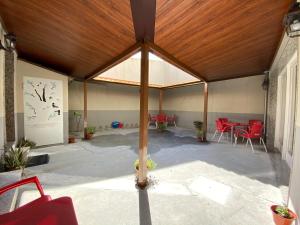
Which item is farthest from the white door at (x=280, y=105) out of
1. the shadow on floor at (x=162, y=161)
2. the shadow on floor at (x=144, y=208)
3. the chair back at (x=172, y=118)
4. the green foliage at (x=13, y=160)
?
the green foliage at (x=13, y=160)

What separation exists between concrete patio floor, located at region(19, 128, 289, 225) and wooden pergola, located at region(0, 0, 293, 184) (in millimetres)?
535

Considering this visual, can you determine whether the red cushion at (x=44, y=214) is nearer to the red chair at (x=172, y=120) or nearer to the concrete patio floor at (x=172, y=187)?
the concrete patio floor at (x=172, y=187)

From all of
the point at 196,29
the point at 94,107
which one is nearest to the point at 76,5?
the point at 196,29

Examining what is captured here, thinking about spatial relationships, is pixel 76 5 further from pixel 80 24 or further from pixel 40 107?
pixel 40 107

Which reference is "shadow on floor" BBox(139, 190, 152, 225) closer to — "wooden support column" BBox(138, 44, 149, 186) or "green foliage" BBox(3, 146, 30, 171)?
"wooden support column" BBox(138, 44, 149, 186)

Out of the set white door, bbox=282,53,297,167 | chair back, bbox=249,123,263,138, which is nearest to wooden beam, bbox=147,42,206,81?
white door, bbox=282,53,297,167

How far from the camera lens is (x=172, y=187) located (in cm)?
251

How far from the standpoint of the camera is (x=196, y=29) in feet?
8.23

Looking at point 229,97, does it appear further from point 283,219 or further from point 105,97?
point 105,97

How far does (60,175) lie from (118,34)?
2.83 m

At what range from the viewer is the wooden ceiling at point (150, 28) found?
1.96m

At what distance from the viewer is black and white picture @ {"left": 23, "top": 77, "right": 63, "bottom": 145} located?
14.7 ft

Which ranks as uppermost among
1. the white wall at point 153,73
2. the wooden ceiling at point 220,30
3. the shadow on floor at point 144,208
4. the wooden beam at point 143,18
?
the white wall at point 153,73

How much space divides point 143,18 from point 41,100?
4.34 m
